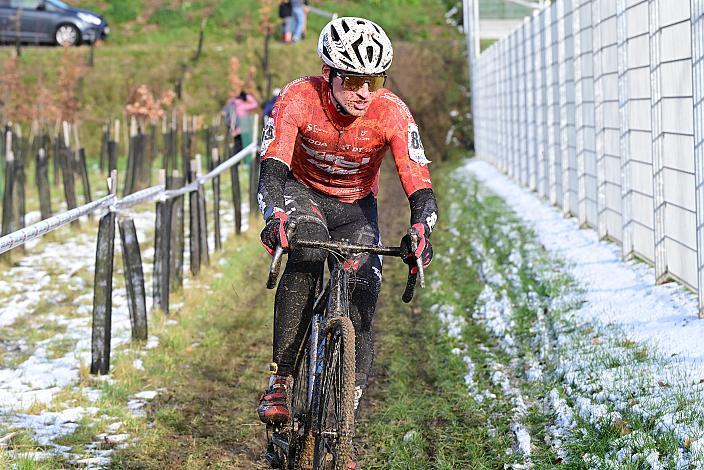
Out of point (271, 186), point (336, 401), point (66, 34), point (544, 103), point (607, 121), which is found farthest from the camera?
point (66, 34)

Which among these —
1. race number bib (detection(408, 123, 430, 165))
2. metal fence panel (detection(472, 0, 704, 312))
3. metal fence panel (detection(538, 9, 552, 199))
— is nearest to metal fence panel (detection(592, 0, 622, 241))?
metal fence panel (detection(472, 0, 704, 312))

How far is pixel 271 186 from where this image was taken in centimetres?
509

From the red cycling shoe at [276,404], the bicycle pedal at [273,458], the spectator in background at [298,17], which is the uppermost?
the spectator in background at [298,17]

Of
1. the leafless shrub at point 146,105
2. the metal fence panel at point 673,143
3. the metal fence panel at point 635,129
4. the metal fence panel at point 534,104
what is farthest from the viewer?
the leafless shrub at point 146,105

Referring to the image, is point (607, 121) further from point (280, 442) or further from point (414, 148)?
point (280, 442)

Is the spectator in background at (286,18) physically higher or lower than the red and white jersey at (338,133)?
higher

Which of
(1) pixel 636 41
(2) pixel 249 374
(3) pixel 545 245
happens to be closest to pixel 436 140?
(3) pixel 545 245

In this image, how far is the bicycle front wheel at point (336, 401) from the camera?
4406mm

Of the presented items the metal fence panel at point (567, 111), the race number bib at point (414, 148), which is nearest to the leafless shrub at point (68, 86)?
the metal fence panel at point (567, 111)

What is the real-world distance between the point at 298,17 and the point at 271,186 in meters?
29.4

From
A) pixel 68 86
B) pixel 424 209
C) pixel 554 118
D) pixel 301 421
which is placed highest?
pixel 68 86


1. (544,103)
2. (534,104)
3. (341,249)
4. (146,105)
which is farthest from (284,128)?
(146,105)

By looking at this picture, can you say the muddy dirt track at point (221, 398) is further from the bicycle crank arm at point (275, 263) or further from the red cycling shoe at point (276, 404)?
the bicycle crank arm at point (275, 263)

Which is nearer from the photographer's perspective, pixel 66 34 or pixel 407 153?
pixel 407 153
